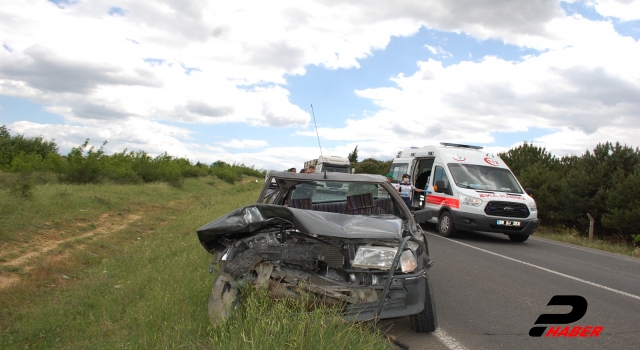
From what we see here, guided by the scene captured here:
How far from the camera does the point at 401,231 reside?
4656 millimetres

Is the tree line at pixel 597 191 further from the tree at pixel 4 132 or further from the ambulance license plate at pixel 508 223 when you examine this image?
the tree at pixel 4 132

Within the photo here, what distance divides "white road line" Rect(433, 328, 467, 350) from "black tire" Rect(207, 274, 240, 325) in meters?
2.03

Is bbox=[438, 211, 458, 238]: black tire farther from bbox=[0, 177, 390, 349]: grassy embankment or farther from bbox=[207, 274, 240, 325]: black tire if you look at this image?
bbox=[207, 274, 240, 325]: black tire

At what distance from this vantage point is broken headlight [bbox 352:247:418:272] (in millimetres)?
4273

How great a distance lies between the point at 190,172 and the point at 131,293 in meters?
42.7

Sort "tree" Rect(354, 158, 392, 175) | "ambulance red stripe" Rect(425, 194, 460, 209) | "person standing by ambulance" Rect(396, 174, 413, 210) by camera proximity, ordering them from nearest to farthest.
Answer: "ambulance red stripe" Rect(425, 194, 460, 209)
"person standing by ambulance" Rect(396, 174, 413, 210)
"tree" Rect(354, 158, 392, 175)

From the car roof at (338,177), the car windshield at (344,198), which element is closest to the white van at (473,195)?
the car windshield at (344,198)

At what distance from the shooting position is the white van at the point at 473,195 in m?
12.5

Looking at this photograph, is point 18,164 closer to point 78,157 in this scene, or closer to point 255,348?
point 78,157

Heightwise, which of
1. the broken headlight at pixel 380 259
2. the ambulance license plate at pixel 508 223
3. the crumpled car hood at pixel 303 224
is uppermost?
the crumpled car hood at pixel 303 224

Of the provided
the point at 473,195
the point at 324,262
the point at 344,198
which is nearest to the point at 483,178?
the point at 473,195

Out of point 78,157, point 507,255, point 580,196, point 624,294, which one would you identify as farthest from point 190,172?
point 624,294

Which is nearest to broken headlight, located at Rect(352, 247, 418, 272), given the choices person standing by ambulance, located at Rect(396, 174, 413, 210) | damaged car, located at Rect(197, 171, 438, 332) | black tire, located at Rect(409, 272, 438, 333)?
damaged car, located at Rect(197, 171, 438, 332)

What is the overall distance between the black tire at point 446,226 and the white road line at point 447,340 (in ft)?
27.9
